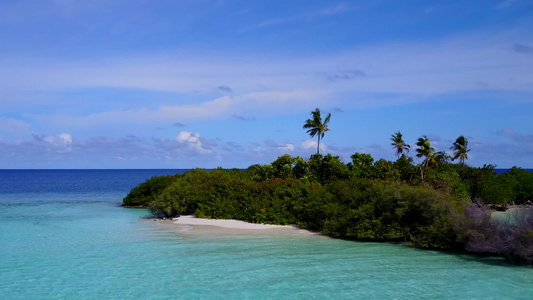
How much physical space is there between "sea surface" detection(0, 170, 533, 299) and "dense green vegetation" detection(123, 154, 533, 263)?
1.13m

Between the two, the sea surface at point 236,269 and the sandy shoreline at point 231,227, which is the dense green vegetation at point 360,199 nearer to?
the sandy shoreline at point 231,227

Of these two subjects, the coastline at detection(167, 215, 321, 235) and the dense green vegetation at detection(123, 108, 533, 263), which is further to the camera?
the coastline at detection(167, 215, 321, 235)

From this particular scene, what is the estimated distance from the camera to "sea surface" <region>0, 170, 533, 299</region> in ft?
48.0

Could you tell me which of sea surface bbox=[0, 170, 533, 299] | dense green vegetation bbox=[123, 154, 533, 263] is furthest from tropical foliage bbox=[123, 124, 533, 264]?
sea surface bbox=[0, 170, 533, 299]

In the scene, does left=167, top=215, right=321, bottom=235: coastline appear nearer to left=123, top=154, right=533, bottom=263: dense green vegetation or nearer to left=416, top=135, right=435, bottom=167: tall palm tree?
left=123, top=154, right=533, bottom=263: dense green vegetation

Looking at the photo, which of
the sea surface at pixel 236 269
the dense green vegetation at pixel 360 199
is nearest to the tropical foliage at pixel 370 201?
the dense green vegetation at pixel 360 199

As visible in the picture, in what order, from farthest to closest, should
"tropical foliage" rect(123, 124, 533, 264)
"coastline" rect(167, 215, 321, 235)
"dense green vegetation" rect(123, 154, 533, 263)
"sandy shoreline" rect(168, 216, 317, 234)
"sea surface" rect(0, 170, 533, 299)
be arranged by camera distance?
1. "sandy shoreline" rect(168, 216, 317, 234)
2. "coastline" rect(167, 215, 321, 235)
3. "dense green vegetation" rect(123, 154, 533, 263)
4. "tropical foliage" rect(123, 124, 533, 264)
5. "sea surface" rect(0, 170, 533, 299)

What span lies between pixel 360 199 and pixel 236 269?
1111 cm

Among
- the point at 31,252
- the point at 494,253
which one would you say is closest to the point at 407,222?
the point at 494,253

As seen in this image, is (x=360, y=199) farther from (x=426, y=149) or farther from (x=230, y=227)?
(x=426, y=149)

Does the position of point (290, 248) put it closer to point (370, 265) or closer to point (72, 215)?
point (370, 265)

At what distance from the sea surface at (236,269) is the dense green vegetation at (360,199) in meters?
1.13

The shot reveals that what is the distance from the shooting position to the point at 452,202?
2345 cm

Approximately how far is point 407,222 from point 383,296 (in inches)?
414
